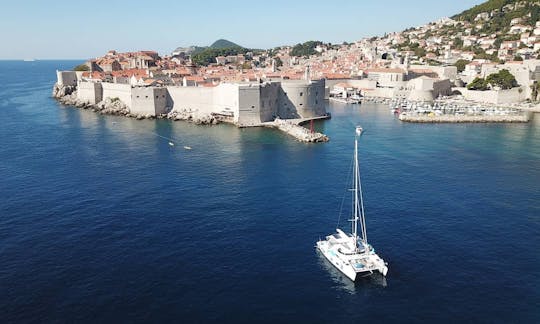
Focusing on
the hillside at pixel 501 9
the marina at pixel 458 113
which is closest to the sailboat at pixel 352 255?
the marina at pixel 458 113

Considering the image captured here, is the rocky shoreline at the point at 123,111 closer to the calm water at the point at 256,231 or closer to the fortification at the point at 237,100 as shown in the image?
the fortification at the point at 237,100

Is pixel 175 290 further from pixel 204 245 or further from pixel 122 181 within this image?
pixel 122 181

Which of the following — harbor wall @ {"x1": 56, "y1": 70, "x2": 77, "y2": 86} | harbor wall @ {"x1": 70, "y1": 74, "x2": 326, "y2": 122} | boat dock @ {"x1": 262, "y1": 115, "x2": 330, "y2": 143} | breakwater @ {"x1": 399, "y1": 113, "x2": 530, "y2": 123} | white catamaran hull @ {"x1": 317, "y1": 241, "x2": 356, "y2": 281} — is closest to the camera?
white catamaran hull @ {"x1": 317, "y1": 241, "x2": 356, "y2": 281}

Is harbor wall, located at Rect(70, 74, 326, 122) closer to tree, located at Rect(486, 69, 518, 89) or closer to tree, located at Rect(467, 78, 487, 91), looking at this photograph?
tree, located at Rect(467, 78, 487, 91)

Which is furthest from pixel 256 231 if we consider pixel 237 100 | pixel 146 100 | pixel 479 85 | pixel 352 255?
pixel 479 85

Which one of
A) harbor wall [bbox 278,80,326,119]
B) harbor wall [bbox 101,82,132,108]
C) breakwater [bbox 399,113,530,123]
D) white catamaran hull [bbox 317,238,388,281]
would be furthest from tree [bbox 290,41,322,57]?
white catamaran hull [bbox 317,238,388,281]

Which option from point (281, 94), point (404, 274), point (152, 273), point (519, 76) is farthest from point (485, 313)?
point (519, 76)

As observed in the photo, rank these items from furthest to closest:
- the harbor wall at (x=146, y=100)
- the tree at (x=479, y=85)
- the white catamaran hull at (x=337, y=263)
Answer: the tree at (x=479, y=85)
the harbor wall at (x=146, y=100)
the white catamaran hull at (x=337, y=263)
